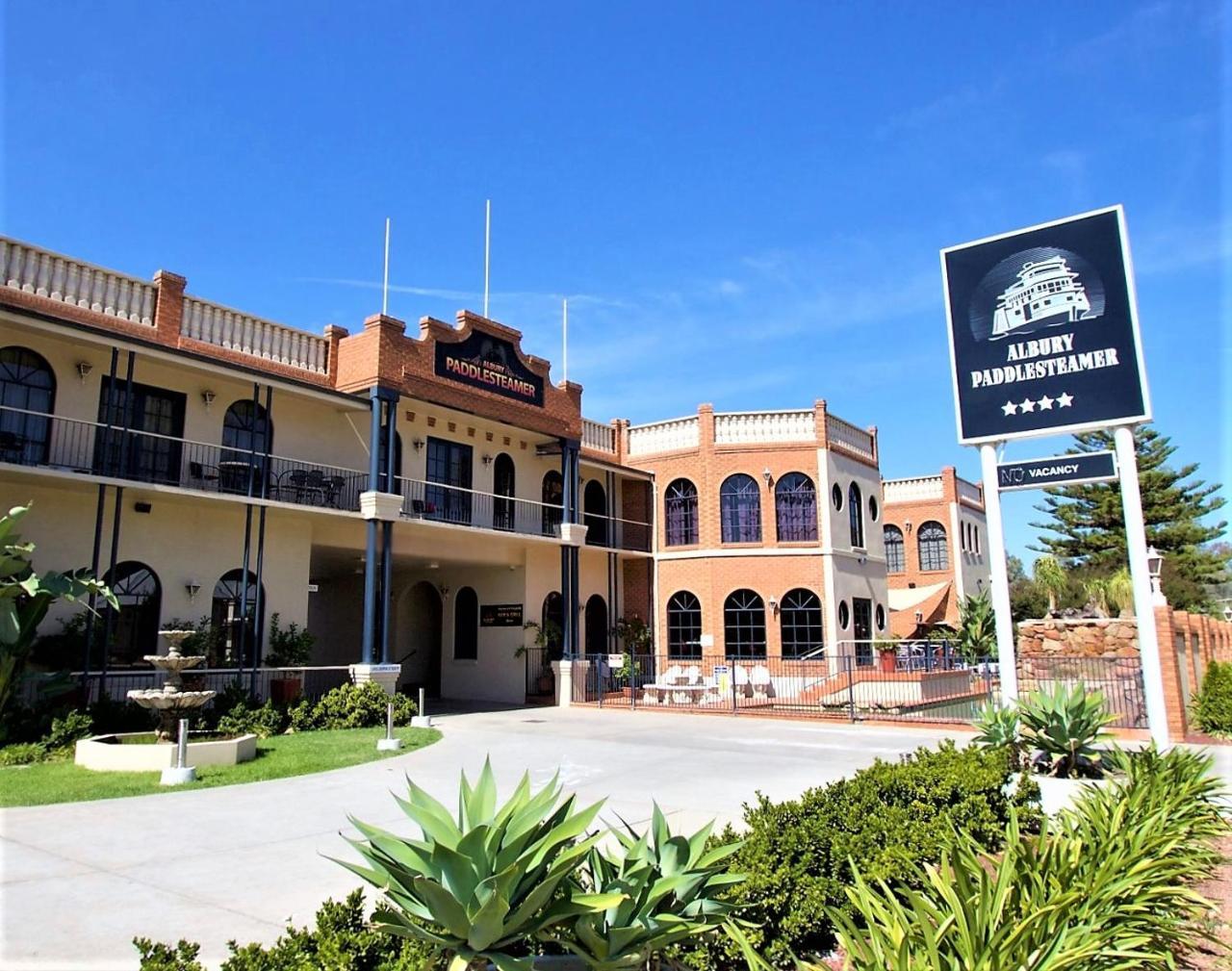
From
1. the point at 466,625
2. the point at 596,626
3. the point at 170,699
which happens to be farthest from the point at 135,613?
the point at 596,626

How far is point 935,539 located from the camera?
40719mm

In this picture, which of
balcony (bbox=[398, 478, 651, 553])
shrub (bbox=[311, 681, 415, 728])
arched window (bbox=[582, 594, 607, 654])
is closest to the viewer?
shrub (bbox=[311, 681, 415, 728])

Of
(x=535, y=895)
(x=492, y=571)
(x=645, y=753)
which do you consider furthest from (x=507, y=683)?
(x=535, y=895)

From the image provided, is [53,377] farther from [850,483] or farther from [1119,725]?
[850,483]

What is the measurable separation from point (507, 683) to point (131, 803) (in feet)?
52.4

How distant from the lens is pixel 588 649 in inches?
1100

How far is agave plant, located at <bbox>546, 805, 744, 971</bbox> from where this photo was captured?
3.24 meters

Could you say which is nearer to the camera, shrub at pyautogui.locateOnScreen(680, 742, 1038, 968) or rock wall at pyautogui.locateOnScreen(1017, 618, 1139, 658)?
shrub at pyautogui.locateOnScreen(680, 742, 1038, 968)

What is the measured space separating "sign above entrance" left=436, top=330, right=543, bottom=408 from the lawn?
10127mm

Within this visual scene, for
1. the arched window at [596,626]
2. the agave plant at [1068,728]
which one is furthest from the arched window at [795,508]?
the agave plant at [1068,728]

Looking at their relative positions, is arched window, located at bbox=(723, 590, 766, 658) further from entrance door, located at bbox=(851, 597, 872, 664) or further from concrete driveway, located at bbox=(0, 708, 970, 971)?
concrete driveway, located at bbox=(0, 708, 970, 971)

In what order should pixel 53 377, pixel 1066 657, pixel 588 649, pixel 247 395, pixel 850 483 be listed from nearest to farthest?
1. pixel 53 377
2. pixel 247 395
3. pixel 1066 657
4. pixel 588 649
5. pixel 850 483

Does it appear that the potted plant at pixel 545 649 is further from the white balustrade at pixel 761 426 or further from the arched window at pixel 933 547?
the arched window at pixel 933 547

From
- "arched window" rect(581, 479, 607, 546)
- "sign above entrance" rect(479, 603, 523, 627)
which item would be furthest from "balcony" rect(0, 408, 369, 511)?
"arched window" rect(581, 479, 607, 546)
